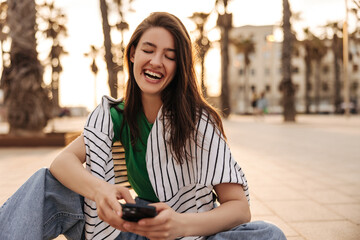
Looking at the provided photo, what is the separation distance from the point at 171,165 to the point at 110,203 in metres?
0.36

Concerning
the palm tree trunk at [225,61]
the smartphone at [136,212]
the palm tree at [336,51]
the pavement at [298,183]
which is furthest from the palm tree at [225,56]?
the smartphone at [136,212]

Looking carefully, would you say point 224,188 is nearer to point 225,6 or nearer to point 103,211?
point 103,211

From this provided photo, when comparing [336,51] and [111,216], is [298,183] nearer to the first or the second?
[111,216]

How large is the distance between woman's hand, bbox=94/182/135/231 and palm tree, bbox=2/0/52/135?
7.77 metres

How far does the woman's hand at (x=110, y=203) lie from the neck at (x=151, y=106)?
19.3 inches

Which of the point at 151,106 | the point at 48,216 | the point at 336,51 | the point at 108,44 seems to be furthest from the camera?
the point at 336,51

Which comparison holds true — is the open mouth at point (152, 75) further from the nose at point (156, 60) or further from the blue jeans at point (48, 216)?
the blue jeans at point (48, 216)

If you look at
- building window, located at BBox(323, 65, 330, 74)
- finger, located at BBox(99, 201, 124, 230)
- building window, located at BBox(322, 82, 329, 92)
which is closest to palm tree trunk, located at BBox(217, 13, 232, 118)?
finger, located at BBox(99, 201, 124, 230)

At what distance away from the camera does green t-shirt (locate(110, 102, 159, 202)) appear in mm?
1899

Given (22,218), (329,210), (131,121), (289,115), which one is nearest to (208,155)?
(131,121)

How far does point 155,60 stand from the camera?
1818 millimetres

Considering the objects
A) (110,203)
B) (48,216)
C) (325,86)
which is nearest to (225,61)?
(48,216)

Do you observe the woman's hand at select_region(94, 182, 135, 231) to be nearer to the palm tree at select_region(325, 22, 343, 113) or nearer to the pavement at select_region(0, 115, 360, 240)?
the pavement at select_region(0, 115, 360, 240)

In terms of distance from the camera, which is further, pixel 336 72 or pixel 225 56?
pixel 336 72
